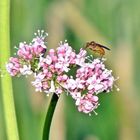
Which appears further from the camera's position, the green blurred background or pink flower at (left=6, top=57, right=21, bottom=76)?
the green blurred background

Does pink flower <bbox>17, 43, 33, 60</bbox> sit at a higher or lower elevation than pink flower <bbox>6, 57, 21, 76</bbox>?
higher

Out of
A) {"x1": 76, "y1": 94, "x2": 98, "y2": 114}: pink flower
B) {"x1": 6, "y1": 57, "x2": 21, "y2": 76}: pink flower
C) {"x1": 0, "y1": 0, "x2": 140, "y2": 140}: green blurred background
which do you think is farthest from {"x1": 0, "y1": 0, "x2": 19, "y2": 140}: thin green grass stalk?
{"x1": 0, "y1": 0, "x2": 140, "y2": 140}: green blurred background

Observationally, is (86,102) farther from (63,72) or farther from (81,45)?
(81,45)

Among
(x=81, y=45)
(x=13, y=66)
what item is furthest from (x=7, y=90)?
(x=81, y=45)

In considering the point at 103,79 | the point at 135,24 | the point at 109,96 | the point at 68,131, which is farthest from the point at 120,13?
the point at 103,79

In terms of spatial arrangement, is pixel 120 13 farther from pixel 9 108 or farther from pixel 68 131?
pixel 9 108

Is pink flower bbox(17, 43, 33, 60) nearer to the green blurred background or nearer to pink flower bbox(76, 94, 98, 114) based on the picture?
pink flower bbox(76, 94, 98, 114)
